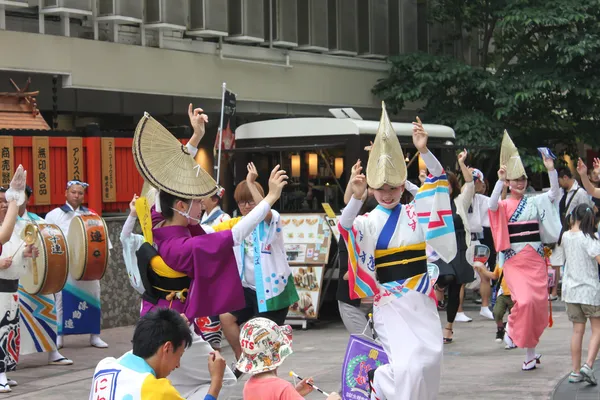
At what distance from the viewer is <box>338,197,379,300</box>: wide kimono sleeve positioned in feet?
23.4

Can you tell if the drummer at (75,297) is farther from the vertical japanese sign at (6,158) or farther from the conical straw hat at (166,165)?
the conical straw hat at (166,165)

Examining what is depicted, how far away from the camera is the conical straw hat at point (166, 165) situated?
21.6 feet

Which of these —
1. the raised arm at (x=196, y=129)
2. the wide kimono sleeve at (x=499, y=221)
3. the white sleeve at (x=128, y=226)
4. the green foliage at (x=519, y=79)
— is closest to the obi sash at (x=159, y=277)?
the white sleeve at (x=128, y=226)

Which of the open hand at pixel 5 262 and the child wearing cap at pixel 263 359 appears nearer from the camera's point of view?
the child wearing cap at pixel 263 359

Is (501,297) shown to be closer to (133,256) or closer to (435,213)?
(435,213)

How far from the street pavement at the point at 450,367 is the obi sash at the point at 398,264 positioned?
2.29 metres

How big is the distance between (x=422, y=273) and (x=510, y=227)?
368 cm

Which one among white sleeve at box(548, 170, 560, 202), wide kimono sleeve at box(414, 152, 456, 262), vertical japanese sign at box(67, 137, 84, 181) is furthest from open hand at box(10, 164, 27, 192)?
white sleeve at box(548, 170, 560, 202)

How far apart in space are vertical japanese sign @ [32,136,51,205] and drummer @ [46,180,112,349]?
1.12 meters

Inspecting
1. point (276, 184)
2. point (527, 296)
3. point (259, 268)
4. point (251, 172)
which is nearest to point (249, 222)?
point (276, 184)

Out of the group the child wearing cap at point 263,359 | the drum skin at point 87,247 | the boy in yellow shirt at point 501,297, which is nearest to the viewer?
the child wearing cap at point 263,359

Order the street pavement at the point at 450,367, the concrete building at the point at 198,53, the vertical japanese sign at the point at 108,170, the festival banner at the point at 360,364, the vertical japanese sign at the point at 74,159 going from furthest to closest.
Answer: the concrete building at the point at 198,53 < the vertical japanese sign at the point at 108,170 < the vertical japanese sign at the point at 74,159 < the street pavement at the point at 450,367 < the festival banner at the point at 360,364

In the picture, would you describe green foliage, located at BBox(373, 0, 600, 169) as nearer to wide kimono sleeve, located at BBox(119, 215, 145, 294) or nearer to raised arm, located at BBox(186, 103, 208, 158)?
raised arm, located at BBox(186, 103, 208, 158)

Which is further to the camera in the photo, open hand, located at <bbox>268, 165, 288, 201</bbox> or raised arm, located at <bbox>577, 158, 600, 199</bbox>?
raised arm, located at <bbox>577, 158, 600, 199</bbox>
